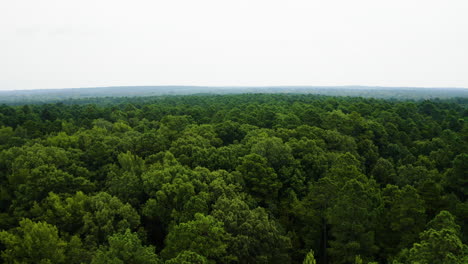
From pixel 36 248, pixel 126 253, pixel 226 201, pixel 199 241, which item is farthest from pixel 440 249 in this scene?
pixel 36 248

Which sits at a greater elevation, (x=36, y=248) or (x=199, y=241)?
(x=199, y=241)

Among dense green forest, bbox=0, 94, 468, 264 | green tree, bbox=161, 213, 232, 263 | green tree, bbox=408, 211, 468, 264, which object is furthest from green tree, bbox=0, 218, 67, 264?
green tree, bbox=408, 211, 468, 264

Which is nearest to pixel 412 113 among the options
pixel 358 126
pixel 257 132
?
pixel 358 126

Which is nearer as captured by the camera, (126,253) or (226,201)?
(126,253)

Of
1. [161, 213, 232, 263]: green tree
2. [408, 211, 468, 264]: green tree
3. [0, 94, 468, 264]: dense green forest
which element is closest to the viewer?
[408, 211, 468, 264]: green tree

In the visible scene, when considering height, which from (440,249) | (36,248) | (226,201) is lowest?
(36,248)

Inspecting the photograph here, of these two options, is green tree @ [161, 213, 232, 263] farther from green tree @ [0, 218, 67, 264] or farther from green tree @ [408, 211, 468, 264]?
green tree @ [408, 211, 468, 264]

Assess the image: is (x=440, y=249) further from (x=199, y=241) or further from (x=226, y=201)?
(x=226, y=201)

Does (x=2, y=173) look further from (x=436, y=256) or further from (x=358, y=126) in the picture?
(x=358, y=126)
